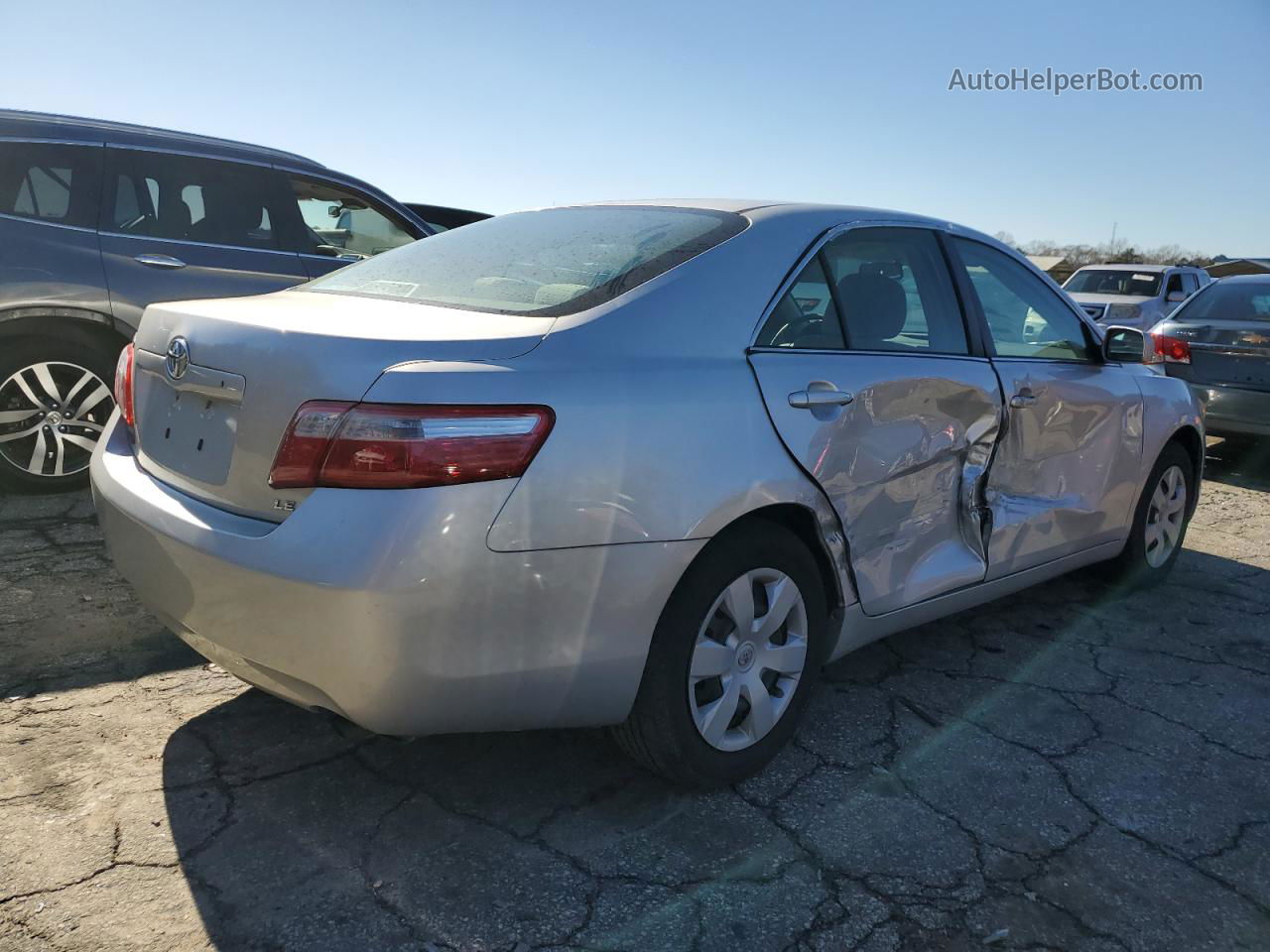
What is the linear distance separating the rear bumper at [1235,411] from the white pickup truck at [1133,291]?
23.4 ft

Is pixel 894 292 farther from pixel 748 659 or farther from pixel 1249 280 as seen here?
pixel 1249 280

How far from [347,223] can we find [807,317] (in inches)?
163

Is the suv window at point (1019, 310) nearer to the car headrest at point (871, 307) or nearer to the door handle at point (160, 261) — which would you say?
the car headrest at point (871, 307)

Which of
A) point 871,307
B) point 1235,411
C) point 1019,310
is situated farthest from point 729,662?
point 1235,411

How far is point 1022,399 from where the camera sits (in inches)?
131

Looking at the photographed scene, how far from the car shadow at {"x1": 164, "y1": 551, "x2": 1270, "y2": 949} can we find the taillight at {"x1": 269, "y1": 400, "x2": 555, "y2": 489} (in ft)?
2.81

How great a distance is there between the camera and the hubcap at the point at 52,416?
4672 mm

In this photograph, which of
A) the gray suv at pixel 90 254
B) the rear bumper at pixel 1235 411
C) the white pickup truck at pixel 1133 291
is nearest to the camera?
the gray suv at pixel 90 254

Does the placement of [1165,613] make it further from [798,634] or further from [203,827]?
[203,827]

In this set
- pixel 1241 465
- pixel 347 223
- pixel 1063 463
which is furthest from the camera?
pixel 1241 465

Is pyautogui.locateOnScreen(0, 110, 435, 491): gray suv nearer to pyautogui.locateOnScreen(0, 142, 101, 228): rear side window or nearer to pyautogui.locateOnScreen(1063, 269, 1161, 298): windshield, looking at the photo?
pyautogui.locateOnScreen(0, 142, 101, 228): rear side window

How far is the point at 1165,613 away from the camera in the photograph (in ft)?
13.7

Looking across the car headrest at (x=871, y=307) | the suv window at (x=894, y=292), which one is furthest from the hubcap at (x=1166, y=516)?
the car headrest at (x=871, y=307)

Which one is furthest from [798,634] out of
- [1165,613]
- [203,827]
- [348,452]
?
[1165,613]
